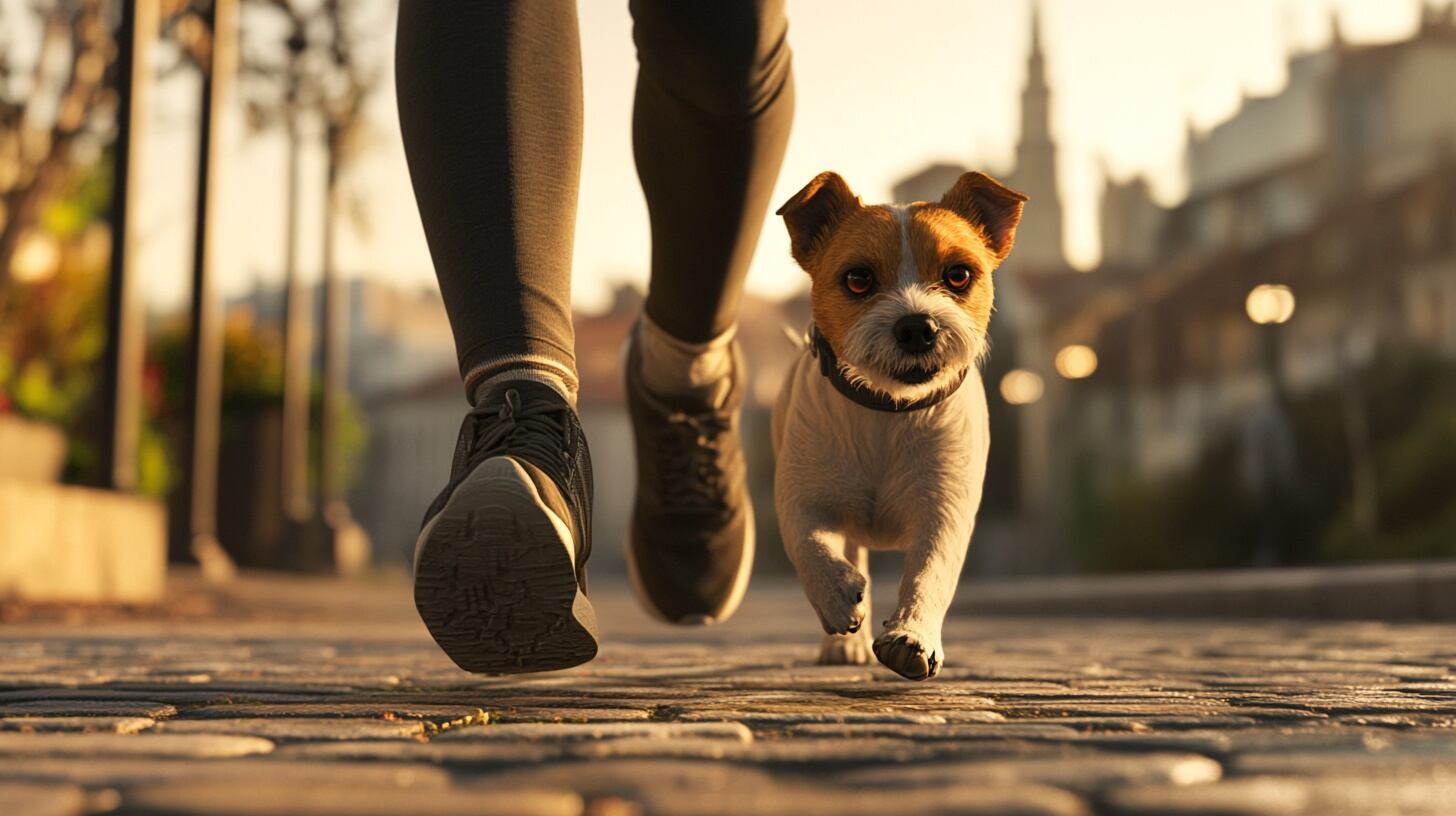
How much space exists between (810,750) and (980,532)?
47.9 m

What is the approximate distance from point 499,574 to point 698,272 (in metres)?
1.17

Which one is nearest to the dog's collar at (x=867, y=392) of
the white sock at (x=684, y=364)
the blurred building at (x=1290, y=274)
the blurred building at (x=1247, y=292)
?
the white sock at (x=684, y=364)

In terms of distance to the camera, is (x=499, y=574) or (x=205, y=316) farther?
(x=205, y=316)

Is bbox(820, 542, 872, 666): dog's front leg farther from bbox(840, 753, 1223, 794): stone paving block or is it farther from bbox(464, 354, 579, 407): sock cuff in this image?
bbox(840, 753, 1223, 794): stone paving block

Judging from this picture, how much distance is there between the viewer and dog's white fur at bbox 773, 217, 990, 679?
9.32ft

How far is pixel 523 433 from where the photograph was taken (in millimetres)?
2555

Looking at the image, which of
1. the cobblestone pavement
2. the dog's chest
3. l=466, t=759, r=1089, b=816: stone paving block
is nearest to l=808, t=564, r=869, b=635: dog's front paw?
the cobblestone pavement

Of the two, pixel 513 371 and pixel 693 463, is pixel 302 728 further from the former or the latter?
pixel 693 463

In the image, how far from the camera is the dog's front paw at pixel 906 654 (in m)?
2.50

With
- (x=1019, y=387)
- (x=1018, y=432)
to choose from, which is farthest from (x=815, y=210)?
(x=1018, y=432)

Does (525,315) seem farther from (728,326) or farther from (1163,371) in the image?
(1163,371)

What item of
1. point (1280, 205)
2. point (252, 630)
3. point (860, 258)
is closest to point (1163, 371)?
point (1280, 205)

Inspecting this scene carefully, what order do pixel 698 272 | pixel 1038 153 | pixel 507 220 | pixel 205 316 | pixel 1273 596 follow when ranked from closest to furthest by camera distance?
pixel 507 220, pixel 698 272, pixel 1273 596, pixel 205 316, pixel 1038 153

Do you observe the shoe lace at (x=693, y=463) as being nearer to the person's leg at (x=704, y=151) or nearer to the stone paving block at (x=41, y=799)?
the person's leg at (x=704, y=151)
